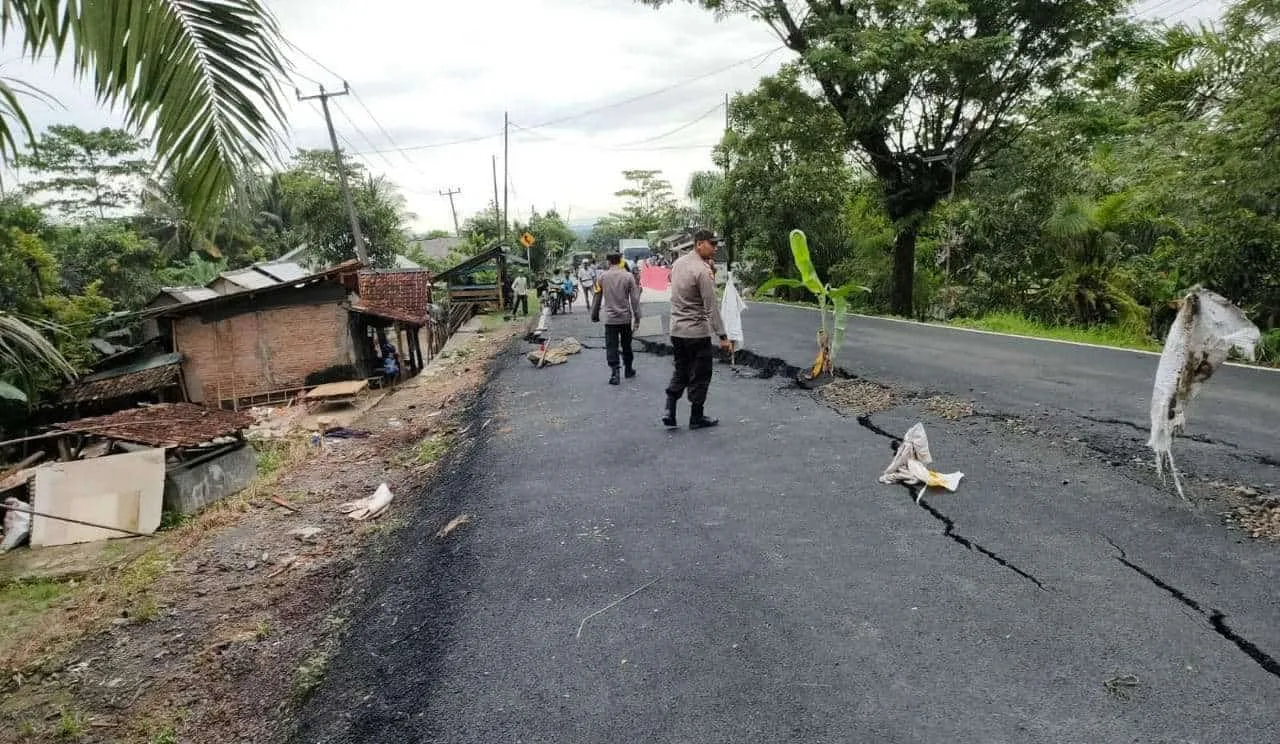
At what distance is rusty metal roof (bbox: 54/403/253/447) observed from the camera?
7680mm

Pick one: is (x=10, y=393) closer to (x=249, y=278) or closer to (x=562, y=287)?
(x=249, y=278)

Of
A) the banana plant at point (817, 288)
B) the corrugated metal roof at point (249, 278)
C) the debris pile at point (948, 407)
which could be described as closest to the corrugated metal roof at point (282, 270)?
the corrugated metal roof at point (249, 278)

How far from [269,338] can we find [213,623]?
12.0 m

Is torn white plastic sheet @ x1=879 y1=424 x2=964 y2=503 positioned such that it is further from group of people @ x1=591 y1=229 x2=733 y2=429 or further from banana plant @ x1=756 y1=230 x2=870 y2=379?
banana plant @ x1=756 y1=230 x2=870 y2=379

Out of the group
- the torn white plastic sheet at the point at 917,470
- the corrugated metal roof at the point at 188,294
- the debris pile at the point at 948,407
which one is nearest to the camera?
the torn white plastic sheet at the point at 917,470

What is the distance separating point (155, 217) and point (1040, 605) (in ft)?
116

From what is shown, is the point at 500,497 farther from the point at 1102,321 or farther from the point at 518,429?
the point at 1102,321

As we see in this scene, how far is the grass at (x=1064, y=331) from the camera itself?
10.4 meters

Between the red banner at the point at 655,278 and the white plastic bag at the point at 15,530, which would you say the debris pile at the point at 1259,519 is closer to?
the white plastic bag at the point at 15,530

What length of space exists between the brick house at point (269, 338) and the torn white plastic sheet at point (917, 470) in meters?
13.3

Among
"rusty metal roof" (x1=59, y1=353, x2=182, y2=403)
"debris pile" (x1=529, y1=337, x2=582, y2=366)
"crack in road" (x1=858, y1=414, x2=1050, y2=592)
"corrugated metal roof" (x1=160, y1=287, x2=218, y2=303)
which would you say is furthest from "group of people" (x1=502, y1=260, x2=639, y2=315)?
"crack in road" (x1=858, y1=414, x2=1050, y2=592)

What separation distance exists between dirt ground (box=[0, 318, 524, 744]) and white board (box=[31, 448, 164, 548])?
2.20ft

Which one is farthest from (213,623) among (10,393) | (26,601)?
(10,393)

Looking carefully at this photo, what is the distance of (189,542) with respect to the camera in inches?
256
